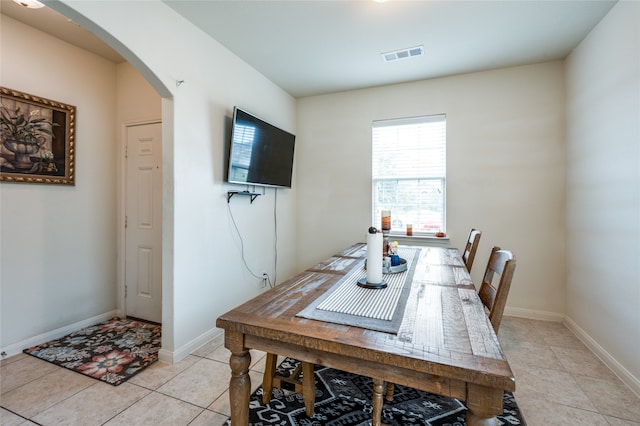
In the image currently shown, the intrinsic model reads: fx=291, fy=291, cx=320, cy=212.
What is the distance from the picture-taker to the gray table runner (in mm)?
1126

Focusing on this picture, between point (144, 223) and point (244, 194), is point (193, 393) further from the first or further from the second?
point (144, 223)

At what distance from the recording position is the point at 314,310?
1.24 meters

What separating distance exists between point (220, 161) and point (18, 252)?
1763mm

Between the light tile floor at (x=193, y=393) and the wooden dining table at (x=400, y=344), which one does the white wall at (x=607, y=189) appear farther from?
the wooden dining table at (x=400, y=344)

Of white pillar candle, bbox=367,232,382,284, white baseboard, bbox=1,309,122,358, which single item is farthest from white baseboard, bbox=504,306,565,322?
white baseboard, bbox=1,309,122,358

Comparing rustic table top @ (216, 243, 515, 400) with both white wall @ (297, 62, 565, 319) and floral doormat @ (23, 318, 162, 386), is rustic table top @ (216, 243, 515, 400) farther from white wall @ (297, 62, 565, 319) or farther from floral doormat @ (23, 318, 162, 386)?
white wall @ (297, 62, 565, 319)

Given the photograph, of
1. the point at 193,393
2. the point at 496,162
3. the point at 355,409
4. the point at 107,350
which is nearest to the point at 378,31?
the point at 496,162

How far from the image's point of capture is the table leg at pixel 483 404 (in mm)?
818

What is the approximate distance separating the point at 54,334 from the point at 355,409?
269 cm

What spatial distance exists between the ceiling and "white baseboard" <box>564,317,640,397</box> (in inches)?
101

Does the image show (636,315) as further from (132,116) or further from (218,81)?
(132,116)

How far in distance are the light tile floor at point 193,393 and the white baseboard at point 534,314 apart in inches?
25.3

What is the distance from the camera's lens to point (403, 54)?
9.29 ft

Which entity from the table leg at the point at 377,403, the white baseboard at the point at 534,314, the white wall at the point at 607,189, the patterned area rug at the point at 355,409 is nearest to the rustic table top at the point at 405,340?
the table leg at the point at 377,403
